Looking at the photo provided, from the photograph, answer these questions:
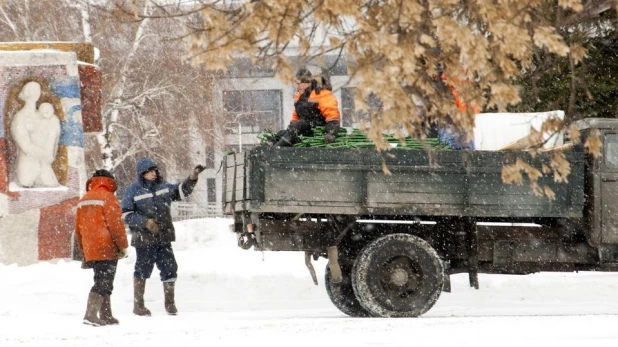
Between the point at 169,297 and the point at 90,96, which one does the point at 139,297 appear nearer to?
the point at 169,297

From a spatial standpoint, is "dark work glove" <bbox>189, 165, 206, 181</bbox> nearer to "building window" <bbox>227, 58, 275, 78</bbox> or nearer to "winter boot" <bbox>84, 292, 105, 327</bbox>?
"building window" <bbox>227, 58, 275, 78</bbox>

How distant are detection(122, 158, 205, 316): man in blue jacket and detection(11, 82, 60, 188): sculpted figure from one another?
20.0ft

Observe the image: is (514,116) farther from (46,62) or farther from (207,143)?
(207,143)

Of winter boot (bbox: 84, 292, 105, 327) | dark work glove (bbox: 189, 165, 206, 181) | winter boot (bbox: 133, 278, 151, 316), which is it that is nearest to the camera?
winter boot (bbox: 84, 292, 105, 327)

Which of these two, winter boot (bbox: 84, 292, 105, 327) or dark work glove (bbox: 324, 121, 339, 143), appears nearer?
winter boot (bbox: 84, 292, 105, 327)

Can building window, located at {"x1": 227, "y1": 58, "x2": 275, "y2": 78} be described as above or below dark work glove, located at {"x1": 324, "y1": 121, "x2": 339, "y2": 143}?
above

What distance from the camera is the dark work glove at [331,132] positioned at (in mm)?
10961

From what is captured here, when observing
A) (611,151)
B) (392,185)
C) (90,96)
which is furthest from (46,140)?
(611,151)

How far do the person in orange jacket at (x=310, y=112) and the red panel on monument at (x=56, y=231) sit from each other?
22.5 feet

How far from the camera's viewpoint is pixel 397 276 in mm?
10836

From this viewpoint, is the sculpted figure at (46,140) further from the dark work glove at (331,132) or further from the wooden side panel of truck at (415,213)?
the dark work glove at (331,132)

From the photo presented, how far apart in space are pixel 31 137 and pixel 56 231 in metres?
1.57

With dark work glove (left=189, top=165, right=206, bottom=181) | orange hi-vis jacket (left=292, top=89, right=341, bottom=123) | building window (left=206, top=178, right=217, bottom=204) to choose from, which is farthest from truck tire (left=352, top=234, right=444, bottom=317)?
building window (left=206, top=178, right=217, bottom=204)

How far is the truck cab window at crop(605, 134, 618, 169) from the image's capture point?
11.3 metres
